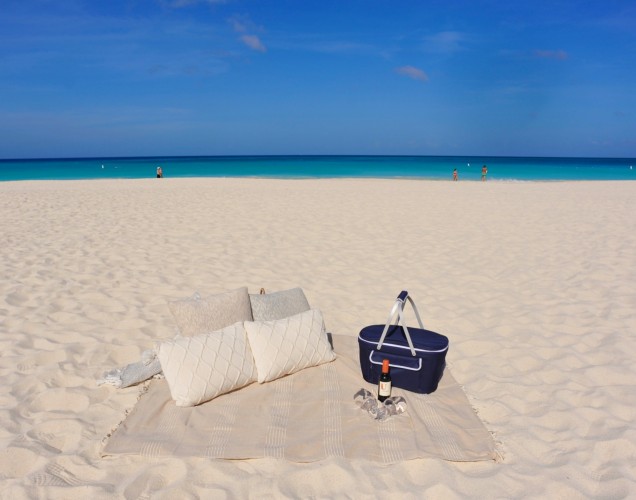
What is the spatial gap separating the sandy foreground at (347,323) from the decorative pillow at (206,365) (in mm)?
537

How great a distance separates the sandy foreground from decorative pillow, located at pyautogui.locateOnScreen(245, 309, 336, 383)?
0.90m

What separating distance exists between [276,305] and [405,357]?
1.21m

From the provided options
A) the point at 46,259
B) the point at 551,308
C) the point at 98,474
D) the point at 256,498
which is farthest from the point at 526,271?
the point at 46,259

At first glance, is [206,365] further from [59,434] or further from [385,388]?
[385,388]

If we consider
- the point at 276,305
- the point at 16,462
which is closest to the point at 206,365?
the point at 276,305

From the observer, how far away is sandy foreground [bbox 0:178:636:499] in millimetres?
2748

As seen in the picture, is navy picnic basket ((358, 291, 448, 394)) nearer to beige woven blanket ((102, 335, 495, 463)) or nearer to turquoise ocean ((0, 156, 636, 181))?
beige woven blanket ((102, 335, 495, 463))

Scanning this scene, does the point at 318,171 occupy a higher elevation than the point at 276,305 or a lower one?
lower

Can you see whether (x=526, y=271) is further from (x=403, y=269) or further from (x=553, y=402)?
(x=553, y=402)

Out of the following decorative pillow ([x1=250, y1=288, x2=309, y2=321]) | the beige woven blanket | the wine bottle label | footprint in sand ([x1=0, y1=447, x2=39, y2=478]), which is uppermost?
decorative pillow ([x1=250, y1=288, x2=309, y2=321])

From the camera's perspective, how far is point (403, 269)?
24.6 feet

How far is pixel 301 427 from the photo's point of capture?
10.3ft

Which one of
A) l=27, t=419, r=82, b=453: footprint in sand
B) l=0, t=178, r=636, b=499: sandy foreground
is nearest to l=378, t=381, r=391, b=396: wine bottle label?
l=0, t=178, r=636, b=499: sandy foreground

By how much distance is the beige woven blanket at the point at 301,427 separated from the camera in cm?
290
